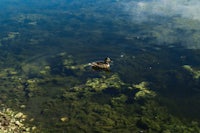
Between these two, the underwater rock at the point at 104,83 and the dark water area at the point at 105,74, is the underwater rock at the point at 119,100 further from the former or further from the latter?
the underwater rock at the point at 104,83

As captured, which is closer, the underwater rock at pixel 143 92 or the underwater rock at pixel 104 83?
the underwater rock at pixel 143 92

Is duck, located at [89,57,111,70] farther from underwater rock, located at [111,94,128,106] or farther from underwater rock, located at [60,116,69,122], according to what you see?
underwater rock, located at [60,116,69,122]

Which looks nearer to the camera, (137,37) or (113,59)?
(113,59)

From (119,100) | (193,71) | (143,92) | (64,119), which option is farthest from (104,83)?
(193,71)

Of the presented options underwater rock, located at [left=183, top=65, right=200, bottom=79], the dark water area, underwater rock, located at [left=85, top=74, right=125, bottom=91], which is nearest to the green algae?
the dark water area

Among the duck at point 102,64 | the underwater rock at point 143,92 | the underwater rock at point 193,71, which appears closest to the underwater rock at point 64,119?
the underwater rock at point 143,92

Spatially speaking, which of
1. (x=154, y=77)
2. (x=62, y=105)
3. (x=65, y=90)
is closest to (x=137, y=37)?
(x=154, y=77)

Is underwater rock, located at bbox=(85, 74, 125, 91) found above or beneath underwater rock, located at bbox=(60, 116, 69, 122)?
above

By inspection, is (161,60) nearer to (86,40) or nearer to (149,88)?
(149,88)
